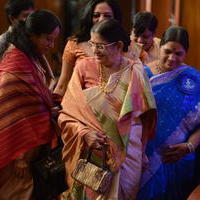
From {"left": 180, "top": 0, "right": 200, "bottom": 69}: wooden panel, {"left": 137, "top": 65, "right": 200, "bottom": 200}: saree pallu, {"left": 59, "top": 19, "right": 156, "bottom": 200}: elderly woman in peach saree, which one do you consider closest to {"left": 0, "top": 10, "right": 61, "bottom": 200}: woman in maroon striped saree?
{"left": 59, "top": 19, "right": 156, "bottom": 200}: elderly woman in peach saree

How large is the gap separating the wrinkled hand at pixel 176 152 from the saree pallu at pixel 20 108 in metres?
0.75

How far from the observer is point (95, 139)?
2080 millimetres

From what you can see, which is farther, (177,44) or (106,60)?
(177,44)

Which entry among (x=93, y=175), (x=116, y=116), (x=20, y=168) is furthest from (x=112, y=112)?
(x=20, y=168)

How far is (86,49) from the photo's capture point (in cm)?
279

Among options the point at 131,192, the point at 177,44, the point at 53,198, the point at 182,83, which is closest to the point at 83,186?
the point at 131,192

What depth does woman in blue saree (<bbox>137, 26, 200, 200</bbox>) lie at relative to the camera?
2.31 meters

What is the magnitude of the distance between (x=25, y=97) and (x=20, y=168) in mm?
453

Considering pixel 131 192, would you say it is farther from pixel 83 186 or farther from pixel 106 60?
pixel 106 60

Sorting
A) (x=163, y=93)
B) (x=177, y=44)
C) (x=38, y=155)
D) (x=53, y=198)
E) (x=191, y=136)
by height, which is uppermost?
(x=177, y=44)

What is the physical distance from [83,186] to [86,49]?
0.98 m

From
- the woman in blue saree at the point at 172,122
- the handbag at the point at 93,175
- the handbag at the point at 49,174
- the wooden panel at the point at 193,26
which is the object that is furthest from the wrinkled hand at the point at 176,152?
the wooden panel at the point at 193,26

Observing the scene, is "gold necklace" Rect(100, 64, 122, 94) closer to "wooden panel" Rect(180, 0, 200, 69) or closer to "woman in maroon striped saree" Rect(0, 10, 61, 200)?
"woman in maroon striped saree" Rect(0, 10, 61, 200)

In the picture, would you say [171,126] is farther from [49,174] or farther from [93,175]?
[49,174]
